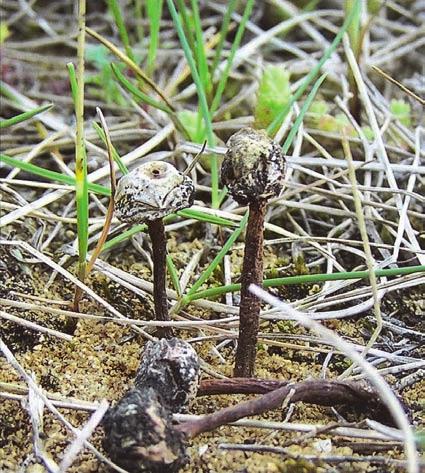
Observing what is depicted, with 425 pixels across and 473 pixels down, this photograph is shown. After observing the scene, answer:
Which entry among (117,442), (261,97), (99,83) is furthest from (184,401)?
(99,83)

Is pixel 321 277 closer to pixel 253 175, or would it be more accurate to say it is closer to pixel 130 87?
pixel 253 175

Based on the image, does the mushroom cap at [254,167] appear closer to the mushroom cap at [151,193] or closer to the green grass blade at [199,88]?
the mushroom cap at [151,193]

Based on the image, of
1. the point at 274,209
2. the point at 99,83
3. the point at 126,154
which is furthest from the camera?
the point at 99,83

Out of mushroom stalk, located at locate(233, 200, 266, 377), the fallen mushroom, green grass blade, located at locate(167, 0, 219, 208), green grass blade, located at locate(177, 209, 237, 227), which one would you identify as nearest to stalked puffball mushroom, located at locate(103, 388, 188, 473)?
the fallen mushroom

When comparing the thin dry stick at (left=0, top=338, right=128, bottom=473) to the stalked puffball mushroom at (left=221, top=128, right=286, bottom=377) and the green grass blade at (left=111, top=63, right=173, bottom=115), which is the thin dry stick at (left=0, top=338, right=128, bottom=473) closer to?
the stalked puffball mushroom at (left=221, top=128, right=286, bottom=377)

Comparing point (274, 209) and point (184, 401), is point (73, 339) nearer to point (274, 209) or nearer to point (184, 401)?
point (184, 401)

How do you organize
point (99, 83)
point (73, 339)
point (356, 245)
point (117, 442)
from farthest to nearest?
point (99, 83)
point (356, 245)
point (73, 339)
point (117, 442)
